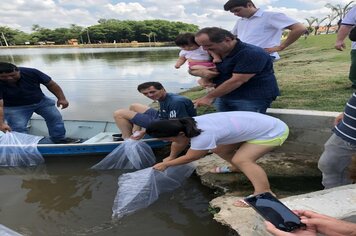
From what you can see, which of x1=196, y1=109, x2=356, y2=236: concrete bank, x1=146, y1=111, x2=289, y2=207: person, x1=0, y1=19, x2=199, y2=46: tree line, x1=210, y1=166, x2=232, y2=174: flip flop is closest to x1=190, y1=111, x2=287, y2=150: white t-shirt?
x1=146, y1=111, x2=289, y2=207: person

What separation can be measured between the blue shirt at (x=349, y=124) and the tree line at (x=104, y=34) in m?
98.9

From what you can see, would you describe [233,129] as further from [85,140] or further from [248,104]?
[85,140]

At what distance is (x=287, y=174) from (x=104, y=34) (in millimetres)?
101008

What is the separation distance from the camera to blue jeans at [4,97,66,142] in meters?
5.25

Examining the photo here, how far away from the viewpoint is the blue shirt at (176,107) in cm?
417

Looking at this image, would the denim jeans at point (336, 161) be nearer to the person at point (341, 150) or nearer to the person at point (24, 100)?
the person at point (341, 150)

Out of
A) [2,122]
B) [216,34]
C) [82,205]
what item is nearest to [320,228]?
[216,34]

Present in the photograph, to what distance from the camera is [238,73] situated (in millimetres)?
3537

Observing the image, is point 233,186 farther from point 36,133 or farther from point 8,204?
Result: point 36,133

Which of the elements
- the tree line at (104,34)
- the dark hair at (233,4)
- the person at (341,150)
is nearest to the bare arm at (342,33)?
the dark hair at (233,4)

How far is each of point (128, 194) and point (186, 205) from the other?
661 mm

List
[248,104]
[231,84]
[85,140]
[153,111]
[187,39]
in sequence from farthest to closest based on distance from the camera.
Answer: [85,140] < [153,111] < [187,39] < [248,104] < [231,84]

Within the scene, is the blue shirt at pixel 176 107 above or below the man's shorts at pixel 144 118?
above

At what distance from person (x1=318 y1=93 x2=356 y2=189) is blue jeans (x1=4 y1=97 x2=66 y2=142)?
4088mm
